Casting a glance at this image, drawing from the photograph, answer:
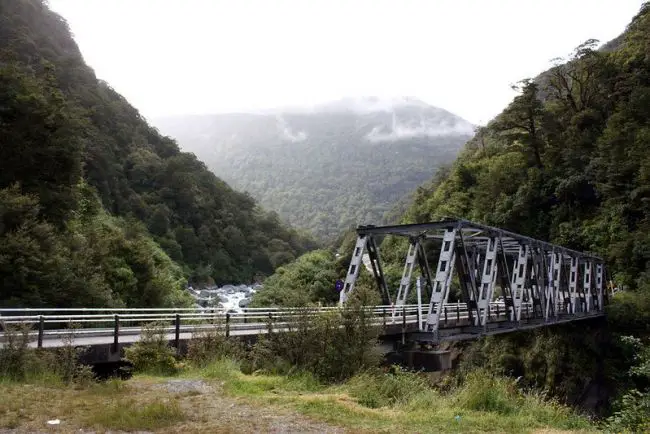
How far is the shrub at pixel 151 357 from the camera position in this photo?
35.7 feet

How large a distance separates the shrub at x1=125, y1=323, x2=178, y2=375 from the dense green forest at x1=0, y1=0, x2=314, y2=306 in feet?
35.5

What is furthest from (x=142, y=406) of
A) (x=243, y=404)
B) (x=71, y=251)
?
(x=71, y=251)

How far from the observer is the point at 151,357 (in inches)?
432

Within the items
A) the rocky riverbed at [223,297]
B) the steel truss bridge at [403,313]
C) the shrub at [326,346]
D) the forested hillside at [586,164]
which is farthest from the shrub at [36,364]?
the rocky riverbed at [223,297]

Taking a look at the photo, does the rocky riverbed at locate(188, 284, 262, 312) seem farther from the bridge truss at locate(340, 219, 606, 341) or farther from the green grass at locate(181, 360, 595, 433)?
the green grass at locate(181, 360, 595, 433)

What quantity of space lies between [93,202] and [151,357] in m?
34.8

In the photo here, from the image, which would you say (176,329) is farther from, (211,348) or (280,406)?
(280,406)

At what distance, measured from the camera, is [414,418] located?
7.62m

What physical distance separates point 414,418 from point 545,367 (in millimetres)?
24753

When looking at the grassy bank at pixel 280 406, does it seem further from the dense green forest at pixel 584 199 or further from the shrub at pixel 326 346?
the dense green forest at pixel 584 199

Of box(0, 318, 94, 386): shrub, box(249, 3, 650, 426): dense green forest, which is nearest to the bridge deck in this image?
box(0, 318, 94, 386): shrub

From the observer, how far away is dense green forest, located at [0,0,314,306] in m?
21.6

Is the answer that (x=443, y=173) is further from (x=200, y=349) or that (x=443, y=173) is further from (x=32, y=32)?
(x=200, y=349)

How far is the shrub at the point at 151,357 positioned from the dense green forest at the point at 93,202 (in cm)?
1082
